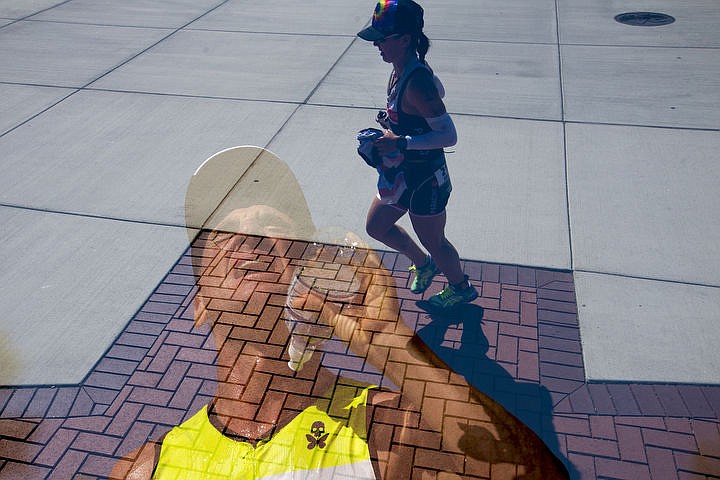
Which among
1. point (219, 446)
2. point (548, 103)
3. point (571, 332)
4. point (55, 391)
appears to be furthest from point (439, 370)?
point (548, 103)

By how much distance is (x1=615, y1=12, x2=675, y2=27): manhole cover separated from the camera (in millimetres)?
9784

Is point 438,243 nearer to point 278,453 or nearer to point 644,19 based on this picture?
A: point 278,453

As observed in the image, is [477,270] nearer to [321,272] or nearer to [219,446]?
[321,272]

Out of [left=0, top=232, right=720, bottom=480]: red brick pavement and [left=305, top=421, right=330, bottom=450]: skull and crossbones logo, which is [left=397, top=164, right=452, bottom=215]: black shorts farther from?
[left=305, top=421, right=330, bottom=450]: skull and crossbones logo

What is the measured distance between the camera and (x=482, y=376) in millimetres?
3875

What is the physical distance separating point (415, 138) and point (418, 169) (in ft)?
0.78

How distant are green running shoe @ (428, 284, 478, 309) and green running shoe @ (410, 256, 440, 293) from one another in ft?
0.51

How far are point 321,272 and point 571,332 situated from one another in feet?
5.95

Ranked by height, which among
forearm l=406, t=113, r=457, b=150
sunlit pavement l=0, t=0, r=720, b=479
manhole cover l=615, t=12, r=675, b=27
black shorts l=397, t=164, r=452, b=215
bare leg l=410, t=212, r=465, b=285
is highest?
forearm l=406, t=113, r=457, b=150

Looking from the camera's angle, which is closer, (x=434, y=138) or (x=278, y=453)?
(x=278, y=453)

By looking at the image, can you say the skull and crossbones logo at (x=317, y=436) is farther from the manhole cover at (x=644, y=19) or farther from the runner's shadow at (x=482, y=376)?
the manhole cover at (x=644, y=19)

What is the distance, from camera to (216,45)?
9.27m

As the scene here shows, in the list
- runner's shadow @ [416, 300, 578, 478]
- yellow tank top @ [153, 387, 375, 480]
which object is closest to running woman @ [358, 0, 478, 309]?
runner's shadow @ [416, 300, 578, 478]

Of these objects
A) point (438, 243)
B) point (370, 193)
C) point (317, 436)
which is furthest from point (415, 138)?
point (370, 193)
